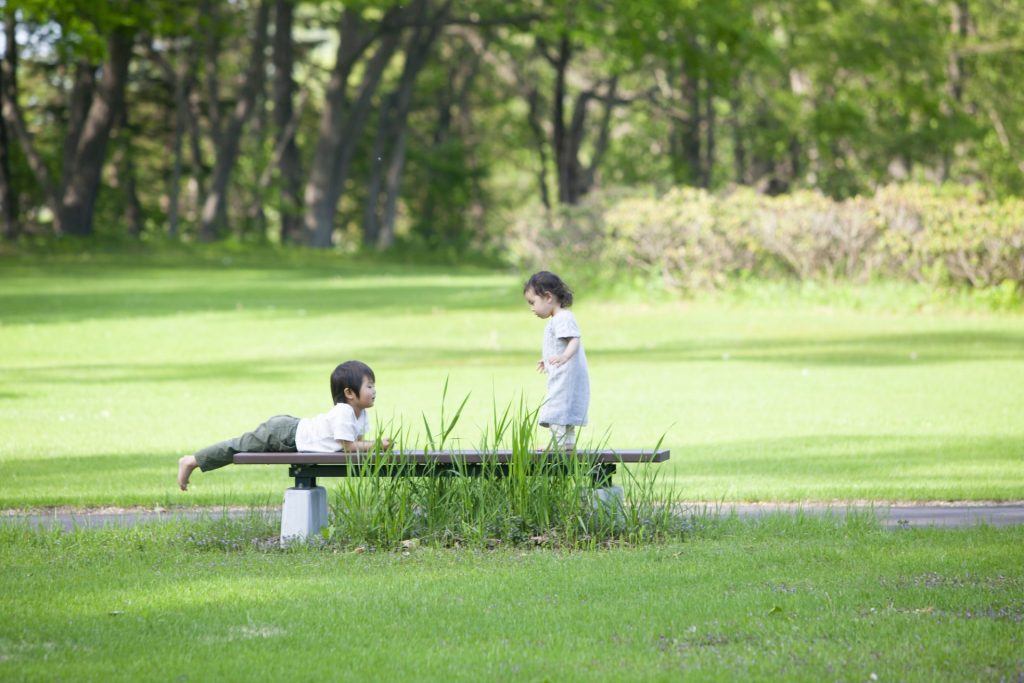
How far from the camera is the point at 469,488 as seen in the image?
837 centimetres

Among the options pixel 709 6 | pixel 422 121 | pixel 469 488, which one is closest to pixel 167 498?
pixel 469 488

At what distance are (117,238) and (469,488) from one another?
1470 inches

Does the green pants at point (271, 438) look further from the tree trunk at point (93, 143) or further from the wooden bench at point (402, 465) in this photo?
the tree trunk at point (93, 143)

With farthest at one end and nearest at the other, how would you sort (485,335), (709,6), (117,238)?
(117,238), (709,6), (485,335)

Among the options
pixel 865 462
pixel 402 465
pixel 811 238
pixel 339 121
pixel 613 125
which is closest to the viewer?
pixel 402 465

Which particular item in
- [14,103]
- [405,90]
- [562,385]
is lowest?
[562,385]

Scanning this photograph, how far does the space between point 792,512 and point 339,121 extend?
3871cm

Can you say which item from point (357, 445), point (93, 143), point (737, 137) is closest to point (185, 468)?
point (357, 445)

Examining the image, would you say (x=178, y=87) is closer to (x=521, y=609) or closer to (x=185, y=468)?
(x=185, y=468)

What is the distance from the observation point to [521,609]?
6578mm

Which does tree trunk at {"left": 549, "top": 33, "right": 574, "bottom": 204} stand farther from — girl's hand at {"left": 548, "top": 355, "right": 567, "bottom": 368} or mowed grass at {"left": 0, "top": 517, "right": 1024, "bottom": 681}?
mowed grass at {"left": 0, "top": 517, "right": 1024, "bottom": 681}

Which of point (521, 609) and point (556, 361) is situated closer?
point (521, 609)

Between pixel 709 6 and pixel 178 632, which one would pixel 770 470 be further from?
pixel 709 6

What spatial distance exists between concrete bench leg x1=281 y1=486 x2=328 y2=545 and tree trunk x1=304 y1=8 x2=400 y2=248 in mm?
36763
